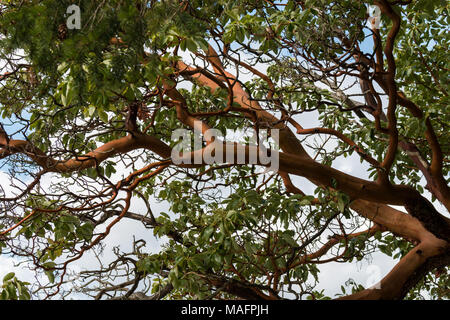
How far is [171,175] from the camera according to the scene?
5.79m

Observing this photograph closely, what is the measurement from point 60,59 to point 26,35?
0.19m

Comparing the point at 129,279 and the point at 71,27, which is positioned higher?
the point at 71,27

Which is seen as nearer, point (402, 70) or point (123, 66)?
point (123, 66)

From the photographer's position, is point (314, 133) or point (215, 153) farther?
point (314, 133)

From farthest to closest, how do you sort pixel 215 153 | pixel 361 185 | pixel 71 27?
pixel 361 185 < pixel 215 153 < pixel 71 27

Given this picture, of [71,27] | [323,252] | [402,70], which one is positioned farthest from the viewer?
[323,252]
